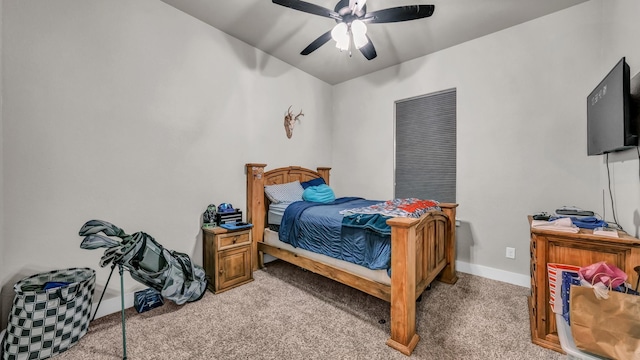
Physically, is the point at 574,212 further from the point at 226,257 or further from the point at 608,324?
the point at 226,257

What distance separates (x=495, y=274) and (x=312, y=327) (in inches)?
91.2

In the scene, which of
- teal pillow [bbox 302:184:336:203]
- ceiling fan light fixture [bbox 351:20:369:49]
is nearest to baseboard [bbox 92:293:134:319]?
teal pillow [bbox 302:184:336:203]

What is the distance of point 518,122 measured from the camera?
9.01ft

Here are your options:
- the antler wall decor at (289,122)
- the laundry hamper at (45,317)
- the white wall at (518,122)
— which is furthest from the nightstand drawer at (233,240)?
the white wall at (518,122)

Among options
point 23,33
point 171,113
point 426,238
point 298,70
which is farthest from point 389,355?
point 298,70

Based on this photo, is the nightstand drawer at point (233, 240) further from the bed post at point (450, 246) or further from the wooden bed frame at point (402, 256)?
the bed post at point (450, 246)

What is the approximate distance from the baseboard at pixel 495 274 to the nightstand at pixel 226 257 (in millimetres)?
2649

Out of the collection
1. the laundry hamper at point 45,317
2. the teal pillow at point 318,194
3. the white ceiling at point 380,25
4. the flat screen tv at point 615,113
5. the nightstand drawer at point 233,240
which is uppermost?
the white ceiling at point 380,25

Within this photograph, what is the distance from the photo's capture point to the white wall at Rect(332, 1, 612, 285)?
2.43 metres

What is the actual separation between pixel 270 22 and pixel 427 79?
219cm

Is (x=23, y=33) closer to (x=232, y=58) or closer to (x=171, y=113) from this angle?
(x=171, y=113)

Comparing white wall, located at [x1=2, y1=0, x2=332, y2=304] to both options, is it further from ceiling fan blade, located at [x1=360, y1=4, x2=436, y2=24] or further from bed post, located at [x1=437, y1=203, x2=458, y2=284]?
bed post, located at [x1=437, y1=203, x2=458, y2=284]

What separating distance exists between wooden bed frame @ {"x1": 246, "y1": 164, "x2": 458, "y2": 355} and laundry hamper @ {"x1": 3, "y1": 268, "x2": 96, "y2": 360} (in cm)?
169

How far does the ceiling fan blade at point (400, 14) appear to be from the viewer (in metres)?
1.90
